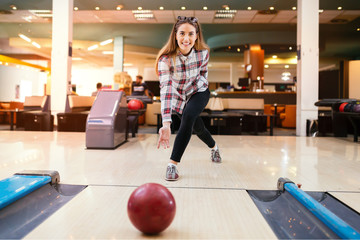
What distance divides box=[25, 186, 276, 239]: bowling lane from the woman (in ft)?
1.63

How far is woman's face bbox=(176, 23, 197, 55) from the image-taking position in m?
2.06

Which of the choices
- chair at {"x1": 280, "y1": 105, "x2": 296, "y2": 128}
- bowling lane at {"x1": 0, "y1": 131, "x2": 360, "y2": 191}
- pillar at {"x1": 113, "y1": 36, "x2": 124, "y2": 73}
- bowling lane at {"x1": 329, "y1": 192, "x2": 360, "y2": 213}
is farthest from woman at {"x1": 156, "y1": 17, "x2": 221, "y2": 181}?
pillar at {"x1": 113, "y1": 36, "x2": 124, "y2": 73}

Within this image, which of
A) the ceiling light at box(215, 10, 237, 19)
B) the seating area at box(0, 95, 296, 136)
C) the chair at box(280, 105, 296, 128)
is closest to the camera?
the seating area at box(0, 95, 296, 136)

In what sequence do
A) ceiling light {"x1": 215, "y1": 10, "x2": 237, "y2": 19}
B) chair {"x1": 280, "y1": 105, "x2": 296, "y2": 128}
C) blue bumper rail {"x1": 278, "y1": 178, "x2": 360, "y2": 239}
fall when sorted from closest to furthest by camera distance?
1. blue bumper rail {"x1": 278, "y1": 178, "x2": 360, "y2": 239}
2. chair {"x1": 280, "y1": 105, "x2": 296, "y2": 128}
3. ceiling light {"x1": 215, "y1": 10, "x2": 237, "y2": 19}

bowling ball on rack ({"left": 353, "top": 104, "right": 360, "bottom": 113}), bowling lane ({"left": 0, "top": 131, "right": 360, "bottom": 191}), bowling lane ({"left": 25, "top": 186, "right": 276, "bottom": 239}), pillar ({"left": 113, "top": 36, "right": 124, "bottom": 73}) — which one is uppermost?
pillar ({"left": 113, "top": 36, "right": 124, "bottom": 73})

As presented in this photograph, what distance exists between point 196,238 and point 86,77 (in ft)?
79.3

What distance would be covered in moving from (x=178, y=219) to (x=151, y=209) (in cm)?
32

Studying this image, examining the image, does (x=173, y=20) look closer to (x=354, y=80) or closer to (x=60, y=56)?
(x=60, y=56)

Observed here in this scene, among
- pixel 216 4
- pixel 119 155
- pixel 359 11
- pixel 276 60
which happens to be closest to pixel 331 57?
pixel 276 60

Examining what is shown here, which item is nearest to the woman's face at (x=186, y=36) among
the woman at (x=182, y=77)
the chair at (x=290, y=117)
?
the woman at (x=182, y=77)

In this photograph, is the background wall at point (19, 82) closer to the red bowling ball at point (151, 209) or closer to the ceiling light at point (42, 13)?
the ceiling light at point (42, 13)

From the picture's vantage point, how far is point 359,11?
340 inches

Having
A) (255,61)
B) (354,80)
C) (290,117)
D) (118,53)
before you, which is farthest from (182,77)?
(354,80)

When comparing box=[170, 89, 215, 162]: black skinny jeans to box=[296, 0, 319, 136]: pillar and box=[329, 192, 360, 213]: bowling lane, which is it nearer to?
box=[329, 192, 360, 213]: bowling lane
